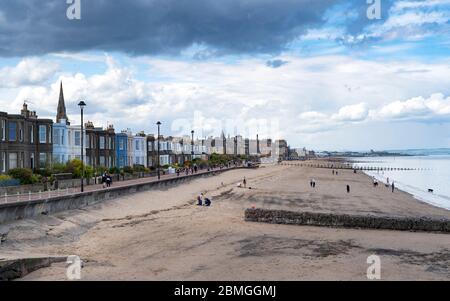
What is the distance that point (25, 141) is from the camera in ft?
144

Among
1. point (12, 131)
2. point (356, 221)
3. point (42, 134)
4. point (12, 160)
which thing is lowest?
point (356, 221)

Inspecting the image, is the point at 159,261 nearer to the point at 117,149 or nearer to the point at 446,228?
the point at 446,228

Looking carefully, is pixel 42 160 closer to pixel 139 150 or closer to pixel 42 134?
pixel 42 134

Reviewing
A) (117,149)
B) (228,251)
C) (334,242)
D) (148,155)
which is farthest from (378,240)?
(148,155)

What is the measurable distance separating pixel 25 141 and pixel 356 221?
3035 centimetres

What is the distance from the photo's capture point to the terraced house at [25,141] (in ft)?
133

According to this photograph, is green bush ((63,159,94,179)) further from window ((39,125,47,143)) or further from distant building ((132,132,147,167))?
distant building ((132,132,147,167))

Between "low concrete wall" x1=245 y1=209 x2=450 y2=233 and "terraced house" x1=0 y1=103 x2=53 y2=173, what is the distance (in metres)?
23.5

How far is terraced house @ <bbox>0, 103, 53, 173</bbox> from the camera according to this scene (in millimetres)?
40562

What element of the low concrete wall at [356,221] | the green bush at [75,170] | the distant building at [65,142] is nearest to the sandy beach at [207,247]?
the low concrete wall at [356,221]

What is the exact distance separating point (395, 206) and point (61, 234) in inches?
1246

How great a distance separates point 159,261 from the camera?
59.7 ft

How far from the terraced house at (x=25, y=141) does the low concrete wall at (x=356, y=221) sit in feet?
77.2

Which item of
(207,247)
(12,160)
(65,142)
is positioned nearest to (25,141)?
(12,160)
